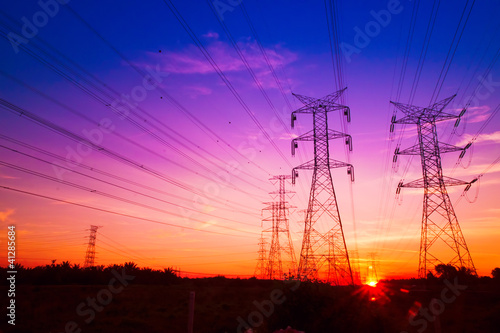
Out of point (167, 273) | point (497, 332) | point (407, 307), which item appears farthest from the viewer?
point (167, 273)

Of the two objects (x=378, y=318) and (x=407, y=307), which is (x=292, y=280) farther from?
(x=407, y=307)

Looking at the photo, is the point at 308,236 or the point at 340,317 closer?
the point at 340,317

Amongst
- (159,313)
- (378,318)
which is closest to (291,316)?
(378,318)
